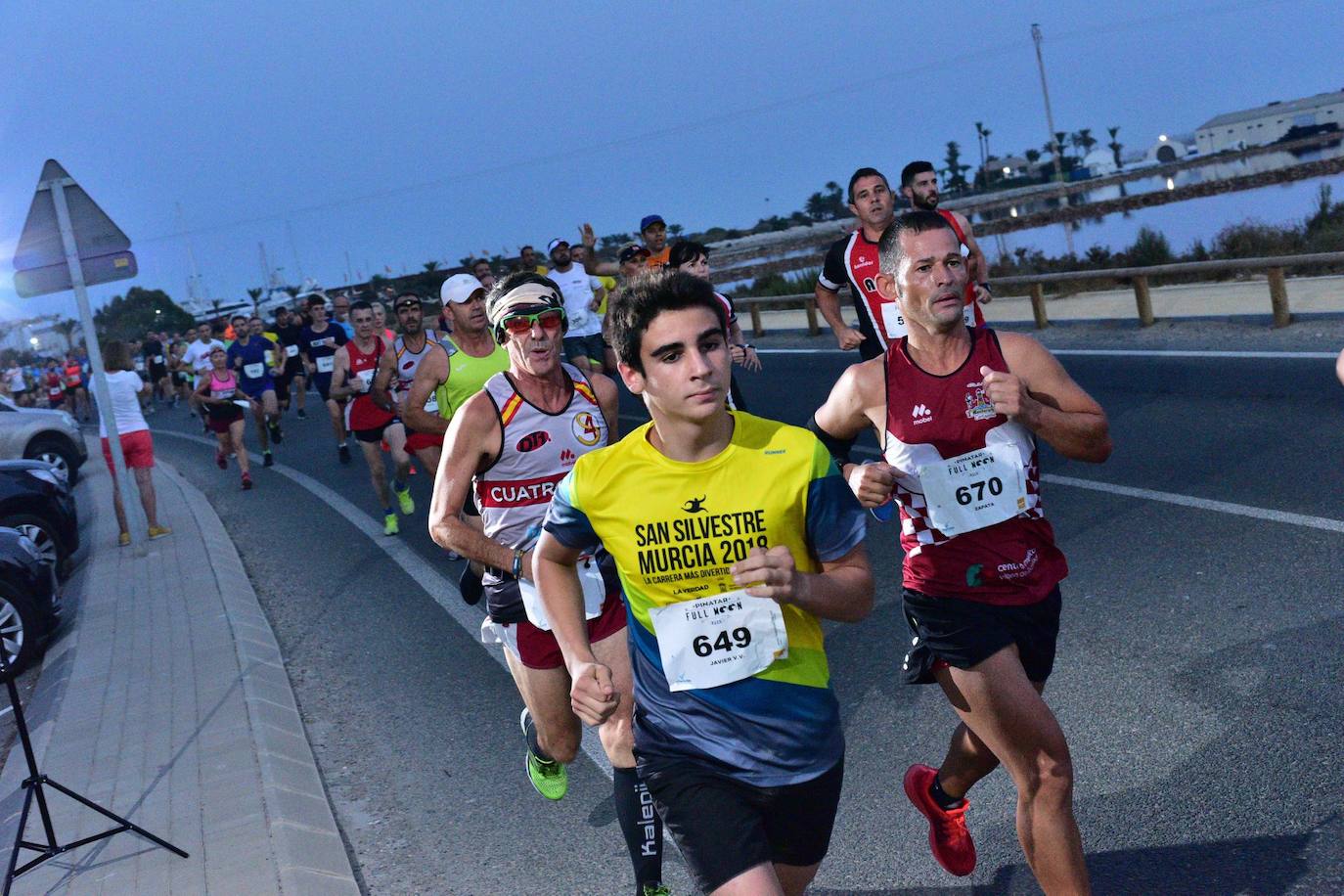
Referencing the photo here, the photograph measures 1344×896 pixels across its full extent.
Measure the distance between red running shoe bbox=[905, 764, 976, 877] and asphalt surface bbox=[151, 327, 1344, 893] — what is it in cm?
7

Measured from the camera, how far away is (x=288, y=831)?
5.28 m

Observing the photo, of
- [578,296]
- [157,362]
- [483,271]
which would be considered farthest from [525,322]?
[157,362]

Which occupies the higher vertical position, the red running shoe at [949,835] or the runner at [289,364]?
the runner at [289,364]

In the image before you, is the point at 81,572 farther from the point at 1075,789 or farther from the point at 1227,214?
the point at 1227,214

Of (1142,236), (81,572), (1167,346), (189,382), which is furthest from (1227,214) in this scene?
(81,572)

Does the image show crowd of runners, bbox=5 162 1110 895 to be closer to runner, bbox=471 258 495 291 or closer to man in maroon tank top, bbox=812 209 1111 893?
man in maroon tank top, bbox=812 209 1111 893

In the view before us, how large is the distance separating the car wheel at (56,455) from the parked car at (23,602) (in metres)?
11.3

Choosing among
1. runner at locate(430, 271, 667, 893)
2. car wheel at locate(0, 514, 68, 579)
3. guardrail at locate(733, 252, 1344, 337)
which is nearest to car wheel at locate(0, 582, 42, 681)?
car wheel at locate(0, 514, 68, 579)

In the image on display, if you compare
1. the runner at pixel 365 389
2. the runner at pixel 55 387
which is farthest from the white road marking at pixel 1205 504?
the runner at pixel 55 387

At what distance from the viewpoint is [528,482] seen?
501 centimetres

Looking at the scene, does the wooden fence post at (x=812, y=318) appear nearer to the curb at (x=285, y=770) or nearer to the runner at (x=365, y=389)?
the runner at (x=365, y=389)

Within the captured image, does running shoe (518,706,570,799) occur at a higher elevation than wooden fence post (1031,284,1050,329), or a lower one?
lower

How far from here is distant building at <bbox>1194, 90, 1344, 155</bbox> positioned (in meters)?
107

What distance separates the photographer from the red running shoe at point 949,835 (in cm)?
416
